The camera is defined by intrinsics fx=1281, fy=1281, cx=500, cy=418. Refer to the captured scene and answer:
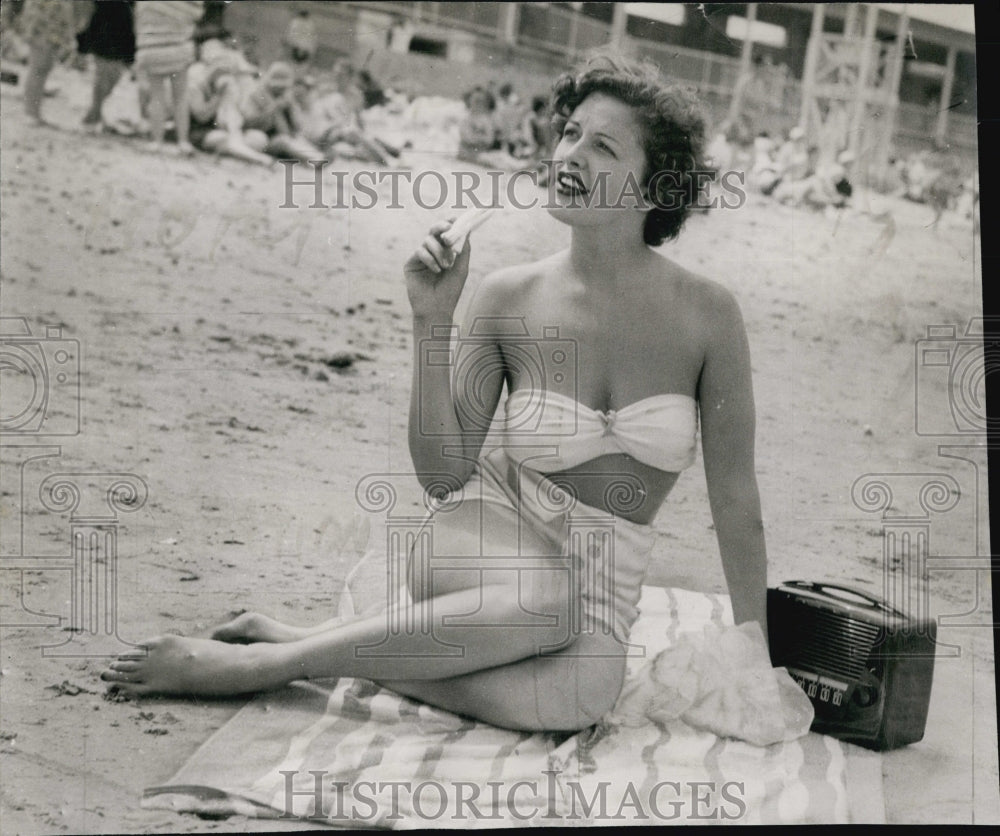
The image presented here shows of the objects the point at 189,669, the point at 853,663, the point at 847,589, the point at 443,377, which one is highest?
the point at 443,377

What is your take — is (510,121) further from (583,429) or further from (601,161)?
(583,429)

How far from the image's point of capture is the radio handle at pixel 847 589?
11.0 feet

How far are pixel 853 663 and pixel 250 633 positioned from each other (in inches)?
59.3

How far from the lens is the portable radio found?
319cm

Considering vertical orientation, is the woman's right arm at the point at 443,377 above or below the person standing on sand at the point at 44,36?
below

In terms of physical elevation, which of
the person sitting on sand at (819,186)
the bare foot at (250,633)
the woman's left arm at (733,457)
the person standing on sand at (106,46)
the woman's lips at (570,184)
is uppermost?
the person standing on sand at (106,46)

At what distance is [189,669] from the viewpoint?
10.2 feet

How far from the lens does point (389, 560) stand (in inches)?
128

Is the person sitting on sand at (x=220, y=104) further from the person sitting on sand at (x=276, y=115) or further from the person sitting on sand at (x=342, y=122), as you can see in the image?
the person sitting on sand at (x=342, y=122)

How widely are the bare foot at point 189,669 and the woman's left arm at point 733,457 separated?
1183mm

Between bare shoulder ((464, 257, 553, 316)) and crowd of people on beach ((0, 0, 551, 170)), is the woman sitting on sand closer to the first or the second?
bare shoulder ((464, 257, 553, 316))

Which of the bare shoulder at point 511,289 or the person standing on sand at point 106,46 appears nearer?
the bare shoulder at point 511,289

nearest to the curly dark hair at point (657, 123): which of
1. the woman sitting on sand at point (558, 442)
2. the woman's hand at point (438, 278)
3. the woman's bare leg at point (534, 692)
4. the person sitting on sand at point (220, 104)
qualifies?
the woman sitting on sand at point (558, 442)

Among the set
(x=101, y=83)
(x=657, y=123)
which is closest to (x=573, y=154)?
(x=657, y=123)
